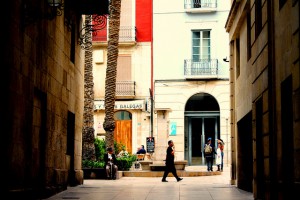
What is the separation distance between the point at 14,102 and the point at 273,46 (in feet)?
17.7

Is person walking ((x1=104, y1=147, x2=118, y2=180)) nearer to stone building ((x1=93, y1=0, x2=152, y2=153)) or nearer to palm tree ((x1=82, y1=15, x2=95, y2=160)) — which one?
palm tree ((x1=82, y1=15, x2=95, y2=160))

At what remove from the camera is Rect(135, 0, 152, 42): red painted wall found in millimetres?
43469

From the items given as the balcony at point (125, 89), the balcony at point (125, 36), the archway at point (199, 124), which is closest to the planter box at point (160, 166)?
the archway at point (199, 124)

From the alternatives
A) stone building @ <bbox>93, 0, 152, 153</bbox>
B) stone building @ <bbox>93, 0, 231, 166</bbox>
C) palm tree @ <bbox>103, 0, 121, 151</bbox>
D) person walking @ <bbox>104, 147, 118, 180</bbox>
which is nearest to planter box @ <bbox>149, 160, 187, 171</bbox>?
palm tree @ <bbox>103, 0, 121, 151</bbox>

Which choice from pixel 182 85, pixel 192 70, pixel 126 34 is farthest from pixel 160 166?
pixel 126 34

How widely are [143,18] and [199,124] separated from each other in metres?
8.58

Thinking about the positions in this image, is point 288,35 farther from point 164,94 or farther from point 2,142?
point 164,94

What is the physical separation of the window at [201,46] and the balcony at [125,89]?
15.8 feet

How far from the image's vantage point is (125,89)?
4266 centimetres

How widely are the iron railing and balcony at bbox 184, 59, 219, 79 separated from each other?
418cm

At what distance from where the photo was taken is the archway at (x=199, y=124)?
4016 centimetres

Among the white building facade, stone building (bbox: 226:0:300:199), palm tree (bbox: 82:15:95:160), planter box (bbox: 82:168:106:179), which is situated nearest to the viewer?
stone building (bbox: 226:0:300:199)

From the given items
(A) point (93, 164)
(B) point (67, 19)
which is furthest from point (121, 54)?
(B) point (67, 19)

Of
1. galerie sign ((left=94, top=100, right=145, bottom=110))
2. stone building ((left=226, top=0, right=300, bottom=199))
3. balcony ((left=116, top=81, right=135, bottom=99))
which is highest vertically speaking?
balcony ((left=116, top=81, right=135, bottom=99))
